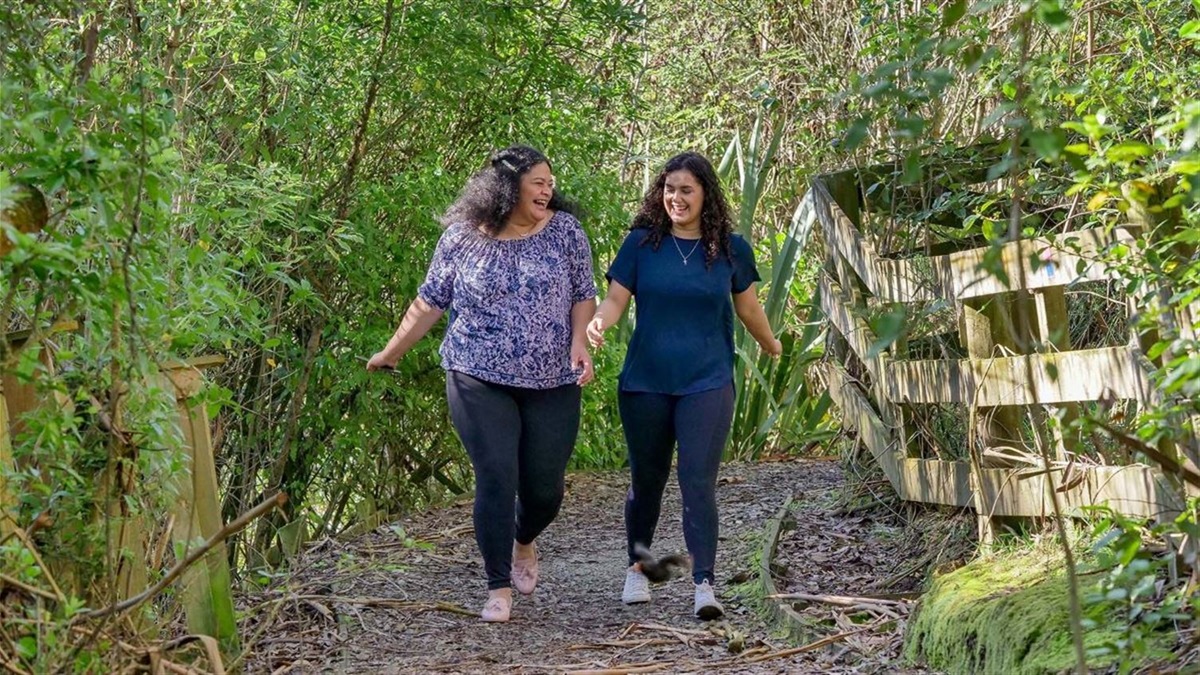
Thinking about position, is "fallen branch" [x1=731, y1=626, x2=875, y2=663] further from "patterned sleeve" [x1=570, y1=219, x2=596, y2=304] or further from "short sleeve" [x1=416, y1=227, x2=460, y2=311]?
"short sleeve" [x1=416, y1=227, x2=460, y2=311]

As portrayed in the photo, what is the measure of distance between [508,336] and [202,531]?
61.2 inches

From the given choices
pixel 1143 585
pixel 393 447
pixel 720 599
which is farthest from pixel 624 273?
pixel 393 447

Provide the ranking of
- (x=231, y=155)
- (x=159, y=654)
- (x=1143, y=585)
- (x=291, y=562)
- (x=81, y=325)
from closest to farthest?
(x=1143, y=585) < (x=159, y=654) < (x=81, y=325) < (x=291, y=562) < (x=231, y=155)

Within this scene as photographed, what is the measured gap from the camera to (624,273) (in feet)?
20.1

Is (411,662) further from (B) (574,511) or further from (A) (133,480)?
(B) (574,511)

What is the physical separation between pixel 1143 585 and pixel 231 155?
229 inches

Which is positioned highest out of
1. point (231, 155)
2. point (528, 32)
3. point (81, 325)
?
point (528, 32)

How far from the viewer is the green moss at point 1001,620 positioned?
4.08 metres

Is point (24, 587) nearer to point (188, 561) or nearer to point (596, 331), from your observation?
point (188, 561)

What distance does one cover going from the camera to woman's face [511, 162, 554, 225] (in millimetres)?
6074

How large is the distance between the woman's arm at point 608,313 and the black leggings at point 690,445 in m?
0.29

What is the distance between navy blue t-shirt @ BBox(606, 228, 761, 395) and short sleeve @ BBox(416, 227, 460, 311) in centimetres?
68

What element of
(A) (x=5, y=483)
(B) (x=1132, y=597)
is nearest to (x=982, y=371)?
(B) (x=1132, y=597)

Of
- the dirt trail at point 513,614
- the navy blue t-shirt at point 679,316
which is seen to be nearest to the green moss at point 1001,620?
the dirt trail at point 513,614
